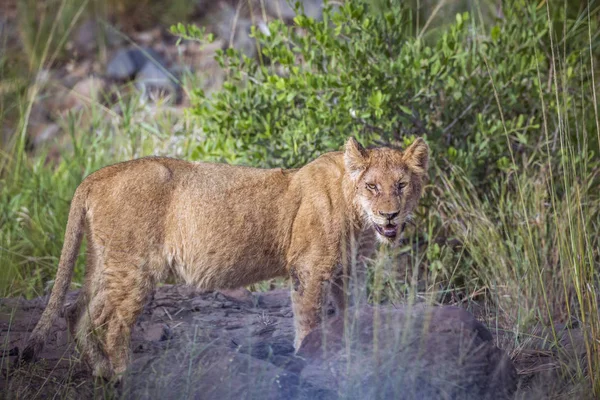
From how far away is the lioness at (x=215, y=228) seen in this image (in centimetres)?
A: 486

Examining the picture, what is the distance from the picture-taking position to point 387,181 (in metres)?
4.98

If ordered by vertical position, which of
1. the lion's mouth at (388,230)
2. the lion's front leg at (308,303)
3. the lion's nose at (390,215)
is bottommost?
the lion's front leg at (308,303)

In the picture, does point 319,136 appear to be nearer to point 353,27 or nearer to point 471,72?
point 353,27

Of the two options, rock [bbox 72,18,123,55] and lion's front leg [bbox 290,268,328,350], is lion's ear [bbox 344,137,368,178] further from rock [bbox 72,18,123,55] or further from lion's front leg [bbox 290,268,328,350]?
rock [bbox 72,18,123,55]

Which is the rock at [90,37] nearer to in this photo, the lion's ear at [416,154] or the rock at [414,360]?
the lion's ear at [416,154]

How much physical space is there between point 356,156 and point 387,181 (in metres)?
0.23

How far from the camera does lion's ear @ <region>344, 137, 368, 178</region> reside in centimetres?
504

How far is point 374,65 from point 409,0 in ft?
7.73

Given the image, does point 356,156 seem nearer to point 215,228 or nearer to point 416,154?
point 416,154

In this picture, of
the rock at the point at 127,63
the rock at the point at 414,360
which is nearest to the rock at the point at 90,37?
the rock at the point at 127,63

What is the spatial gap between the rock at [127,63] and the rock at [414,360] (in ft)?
27.0

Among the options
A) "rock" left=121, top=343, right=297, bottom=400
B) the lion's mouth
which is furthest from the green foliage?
"rock" left=121, top=343, right=297, bottom=400

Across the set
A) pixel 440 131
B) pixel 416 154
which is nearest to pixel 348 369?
pixel 416 154

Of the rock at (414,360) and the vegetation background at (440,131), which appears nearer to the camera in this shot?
the rock at (414,360)
